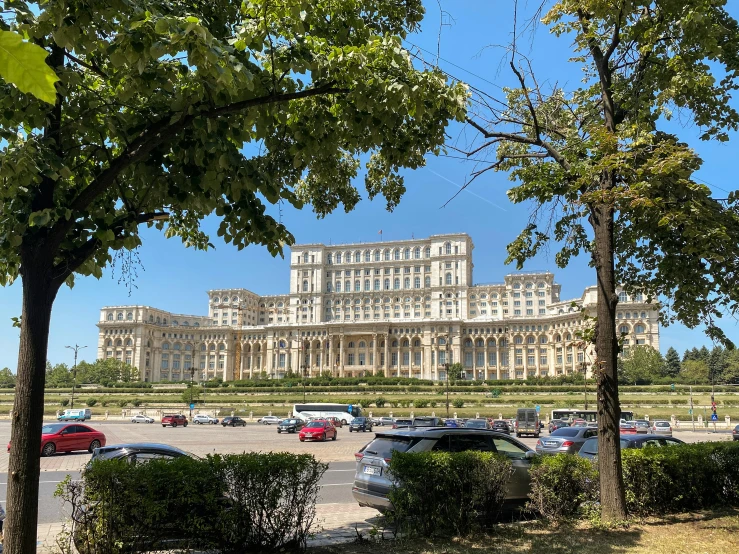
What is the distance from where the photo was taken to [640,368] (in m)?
89.6

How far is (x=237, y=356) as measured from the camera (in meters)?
146

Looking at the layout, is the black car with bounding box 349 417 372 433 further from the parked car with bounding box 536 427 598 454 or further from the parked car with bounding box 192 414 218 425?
the parked car with bounding box 536 427 598 454

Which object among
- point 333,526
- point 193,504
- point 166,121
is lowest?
point 333,526

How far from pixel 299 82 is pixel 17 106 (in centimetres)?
250

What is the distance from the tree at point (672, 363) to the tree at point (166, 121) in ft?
364

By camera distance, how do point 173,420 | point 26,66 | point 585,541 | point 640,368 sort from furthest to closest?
point 640,368 → point 173,420 → point 585,541 → point 26,66

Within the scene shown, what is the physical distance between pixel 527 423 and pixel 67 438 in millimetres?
32192

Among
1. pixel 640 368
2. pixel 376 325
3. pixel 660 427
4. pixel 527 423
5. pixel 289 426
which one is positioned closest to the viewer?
pixel 527 423

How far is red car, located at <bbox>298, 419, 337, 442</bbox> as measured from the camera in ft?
108

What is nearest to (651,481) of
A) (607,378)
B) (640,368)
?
(607,378)

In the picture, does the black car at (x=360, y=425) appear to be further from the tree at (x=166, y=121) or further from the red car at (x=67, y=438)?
the tree at (x=166, y=121)

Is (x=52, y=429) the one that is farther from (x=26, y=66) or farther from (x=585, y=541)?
(x=26, y=66)

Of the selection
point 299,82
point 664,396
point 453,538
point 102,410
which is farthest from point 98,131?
point 664,396

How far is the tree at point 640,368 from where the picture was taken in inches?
3519
